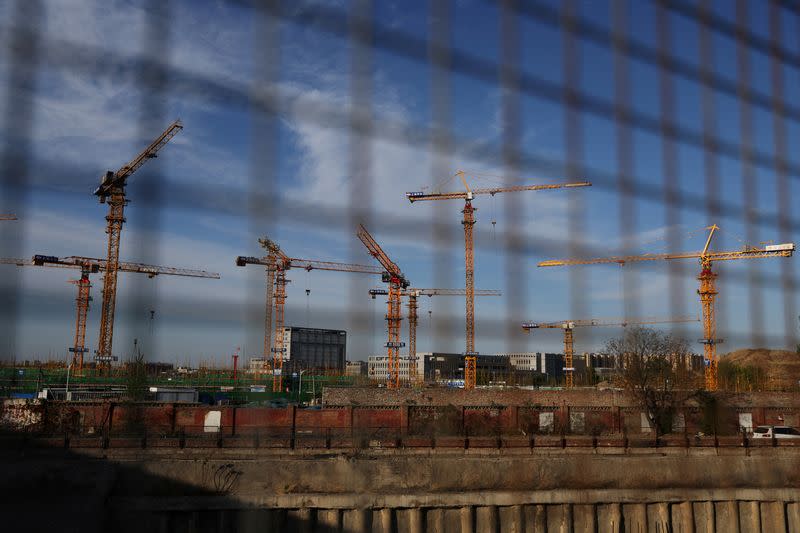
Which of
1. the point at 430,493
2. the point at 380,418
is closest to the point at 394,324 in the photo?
the point at 380,418

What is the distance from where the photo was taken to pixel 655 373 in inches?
1240

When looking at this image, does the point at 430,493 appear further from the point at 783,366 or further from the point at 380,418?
the point at 783,366

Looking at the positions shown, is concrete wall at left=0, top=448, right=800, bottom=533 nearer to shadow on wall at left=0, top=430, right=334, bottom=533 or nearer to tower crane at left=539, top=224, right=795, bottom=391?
shadow on wall at left=0, top=430, right=334, bottom=533

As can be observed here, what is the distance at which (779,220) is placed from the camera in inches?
327

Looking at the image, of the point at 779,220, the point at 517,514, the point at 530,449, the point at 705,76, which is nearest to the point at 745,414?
the point at 530,449

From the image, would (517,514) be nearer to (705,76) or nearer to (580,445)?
(580,445)

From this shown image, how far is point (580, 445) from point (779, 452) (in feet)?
18.9

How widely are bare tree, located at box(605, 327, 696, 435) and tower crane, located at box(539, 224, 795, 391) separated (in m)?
1.50

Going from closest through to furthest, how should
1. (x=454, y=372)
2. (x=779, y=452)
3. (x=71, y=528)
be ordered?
1. (x=71, y=528)
2. (x=779, y=452)
3. (x=454, y=372)

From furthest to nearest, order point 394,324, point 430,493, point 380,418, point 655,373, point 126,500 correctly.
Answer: point 394,324, point 655,373, point 380,418, point 430,493, point 126,500

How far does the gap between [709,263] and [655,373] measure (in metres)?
16.0

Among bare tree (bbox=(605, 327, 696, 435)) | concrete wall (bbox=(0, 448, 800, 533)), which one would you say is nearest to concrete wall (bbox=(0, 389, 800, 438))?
bare tree (bbox=(605, 327, 696, 435))

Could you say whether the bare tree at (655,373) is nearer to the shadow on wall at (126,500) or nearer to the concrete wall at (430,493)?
the concrete wall at (430,493)

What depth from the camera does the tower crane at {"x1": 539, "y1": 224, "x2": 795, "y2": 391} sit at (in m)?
8.59
